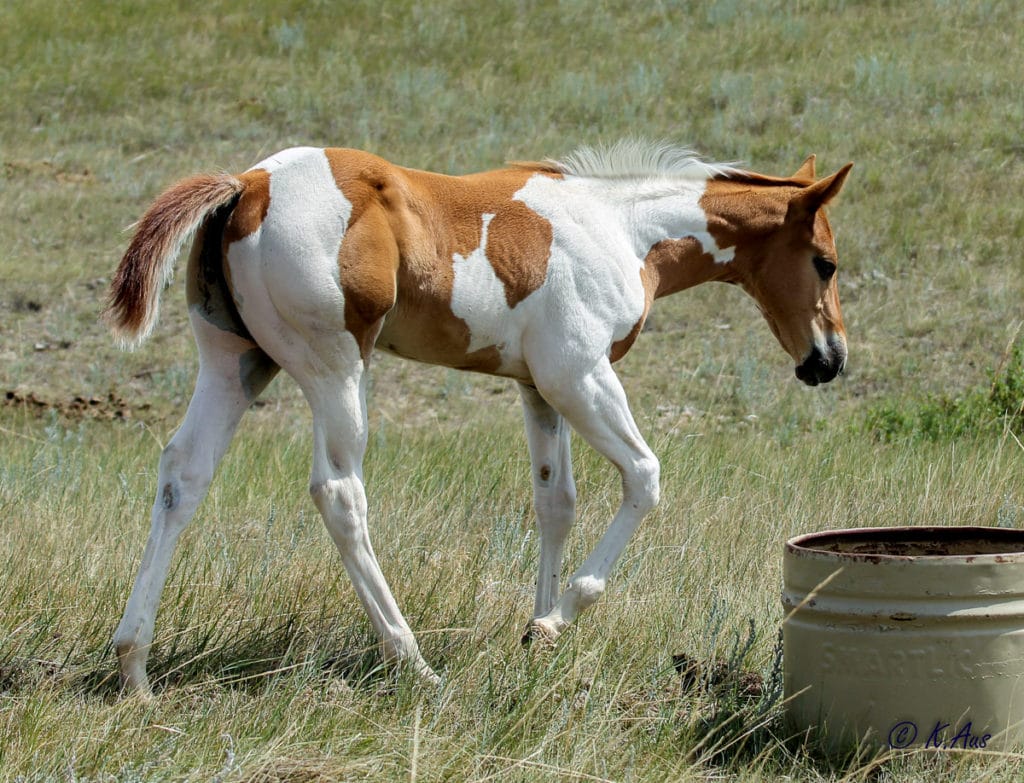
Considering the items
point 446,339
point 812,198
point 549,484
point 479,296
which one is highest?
point 812,198

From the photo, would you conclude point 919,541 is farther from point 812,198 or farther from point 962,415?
point 962,415

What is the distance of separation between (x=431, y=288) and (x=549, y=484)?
114cm

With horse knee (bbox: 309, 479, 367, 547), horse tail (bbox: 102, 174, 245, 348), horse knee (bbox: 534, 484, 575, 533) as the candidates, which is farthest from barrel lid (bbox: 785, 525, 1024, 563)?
horse tail (bbox: 102, 174, 245, 348)

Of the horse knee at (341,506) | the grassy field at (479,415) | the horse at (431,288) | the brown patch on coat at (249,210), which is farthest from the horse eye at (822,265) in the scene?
the brown patch on coat at (249,210)

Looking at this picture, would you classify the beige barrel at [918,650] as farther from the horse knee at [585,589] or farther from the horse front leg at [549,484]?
the horse front leg at [549,484]

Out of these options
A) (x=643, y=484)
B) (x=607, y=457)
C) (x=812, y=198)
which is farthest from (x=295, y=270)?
(x=812, y=198)

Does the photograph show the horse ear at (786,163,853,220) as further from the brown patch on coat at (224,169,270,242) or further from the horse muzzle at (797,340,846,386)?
the brown patch on coat at (224,169,270,242)

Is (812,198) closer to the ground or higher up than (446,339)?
higher up

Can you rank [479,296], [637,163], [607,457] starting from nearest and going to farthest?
[479,296]
[607,457]
[637,163]

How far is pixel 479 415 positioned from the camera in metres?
9.88

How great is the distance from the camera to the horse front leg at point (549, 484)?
5.10 meters

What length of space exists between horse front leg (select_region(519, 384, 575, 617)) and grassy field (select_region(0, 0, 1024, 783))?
218 mm

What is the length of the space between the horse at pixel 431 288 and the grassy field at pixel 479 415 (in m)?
0.38

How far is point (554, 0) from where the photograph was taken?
21828mm
